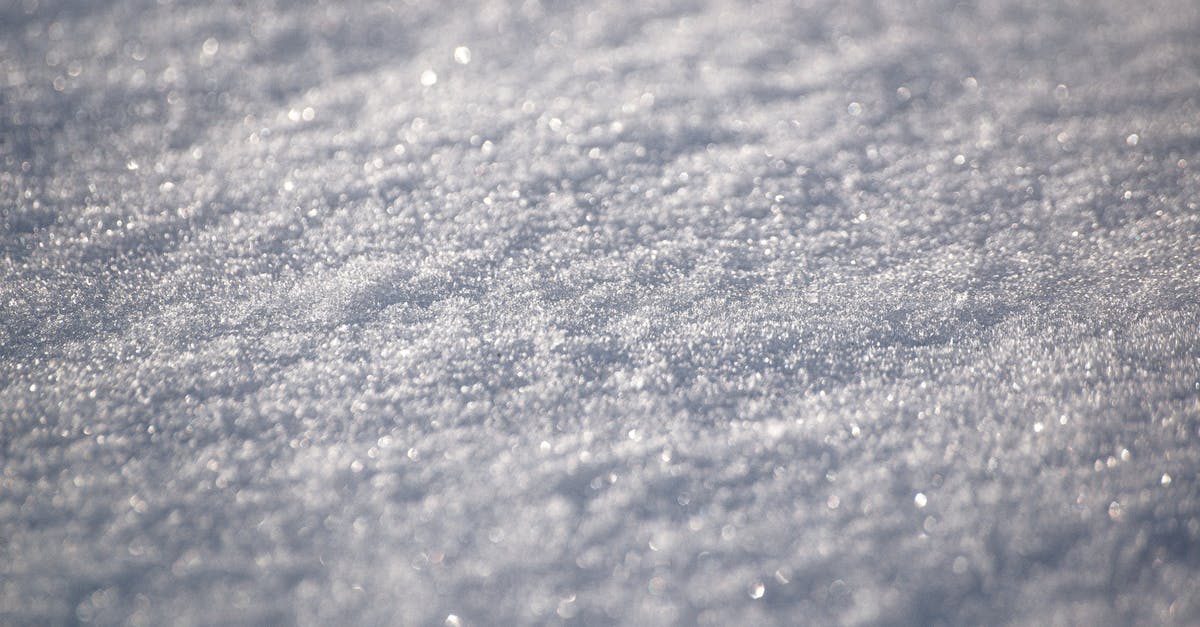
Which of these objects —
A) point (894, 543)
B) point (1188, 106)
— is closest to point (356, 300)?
point (894, 543)

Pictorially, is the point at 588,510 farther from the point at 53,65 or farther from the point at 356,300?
the point at 53,65

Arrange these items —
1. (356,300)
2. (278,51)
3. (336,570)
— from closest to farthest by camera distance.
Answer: (336,570) < (356,300) < (278,51)

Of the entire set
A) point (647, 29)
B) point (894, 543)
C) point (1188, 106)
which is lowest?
point (894, 543)

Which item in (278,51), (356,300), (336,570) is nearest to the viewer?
(336,570)

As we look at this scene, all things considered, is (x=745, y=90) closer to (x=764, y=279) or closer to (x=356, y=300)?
(x=764, y=279)

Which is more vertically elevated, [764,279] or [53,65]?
[53,65]

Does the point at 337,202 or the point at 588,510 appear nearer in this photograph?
the point at 588,510

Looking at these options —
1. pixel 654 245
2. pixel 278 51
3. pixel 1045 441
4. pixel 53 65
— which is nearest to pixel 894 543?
pixel 1045 441
